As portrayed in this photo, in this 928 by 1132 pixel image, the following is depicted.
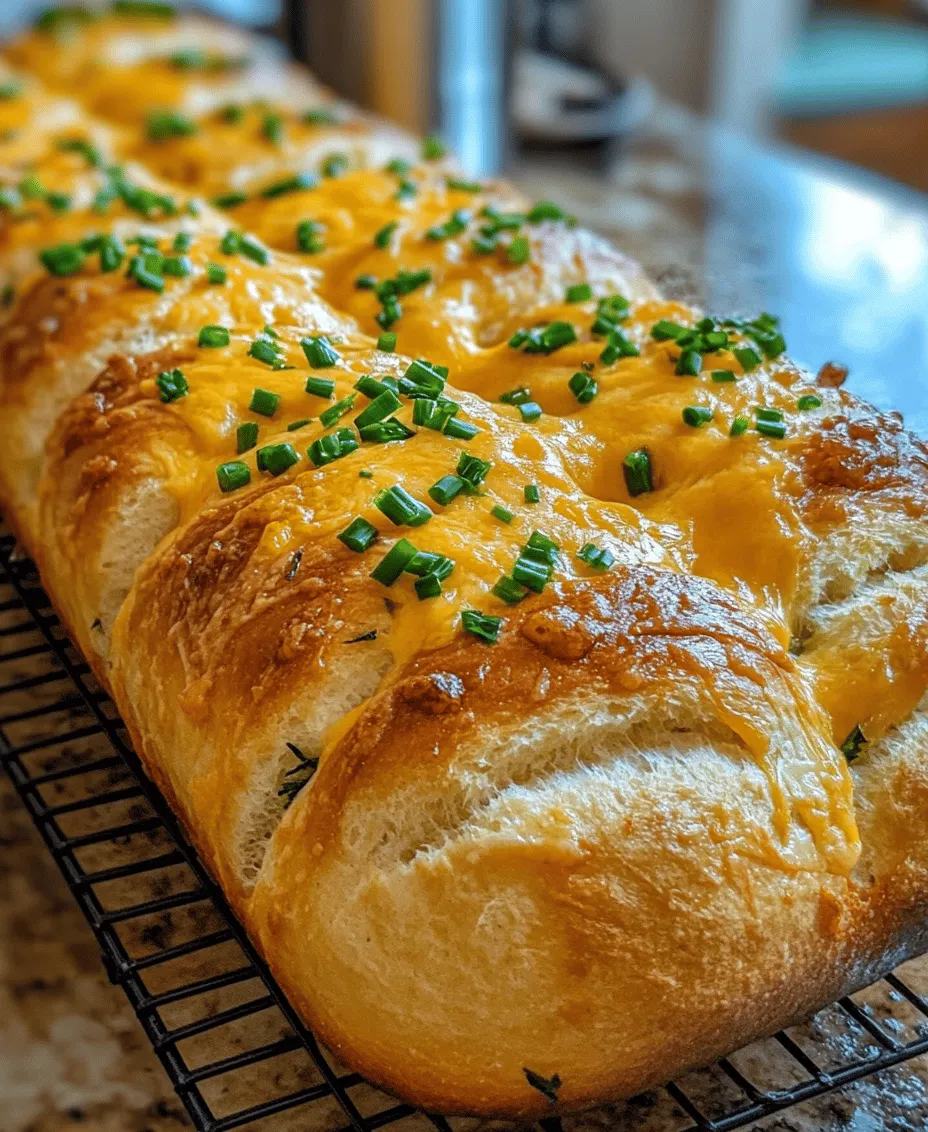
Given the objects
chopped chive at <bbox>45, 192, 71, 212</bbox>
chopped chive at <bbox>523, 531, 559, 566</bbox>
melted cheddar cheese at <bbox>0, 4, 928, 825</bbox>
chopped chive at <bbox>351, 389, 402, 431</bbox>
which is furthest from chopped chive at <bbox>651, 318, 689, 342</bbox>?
chopped chive at <bbox>45, 192, 71, 212</bbox>

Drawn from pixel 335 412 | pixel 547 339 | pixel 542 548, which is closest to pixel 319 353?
pixel 335 412

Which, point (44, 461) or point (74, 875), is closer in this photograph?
point (74, 875)

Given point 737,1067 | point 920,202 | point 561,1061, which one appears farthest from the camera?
point 920,202

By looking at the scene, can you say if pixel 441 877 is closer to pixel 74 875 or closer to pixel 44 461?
pixel 74 875

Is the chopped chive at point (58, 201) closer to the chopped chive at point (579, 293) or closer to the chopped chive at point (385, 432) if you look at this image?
the chopped chive at point (579, 293)

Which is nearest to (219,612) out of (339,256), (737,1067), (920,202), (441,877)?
(441,877)

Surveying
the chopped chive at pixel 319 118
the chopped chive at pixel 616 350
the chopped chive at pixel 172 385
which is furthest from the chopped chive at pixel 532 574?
the chopped chive at pixel 319 118

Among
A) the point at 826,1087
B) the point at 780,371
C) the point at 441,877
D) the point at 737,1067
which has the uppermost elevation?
the point at 780,371

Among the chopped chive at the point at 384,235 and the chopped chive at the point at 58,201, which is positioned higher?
the chopped chive at the point at 384,235

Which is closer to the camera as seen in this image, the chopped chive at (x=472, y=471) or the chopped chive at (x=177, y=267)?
the chopped chive at (x=472, y=471)
